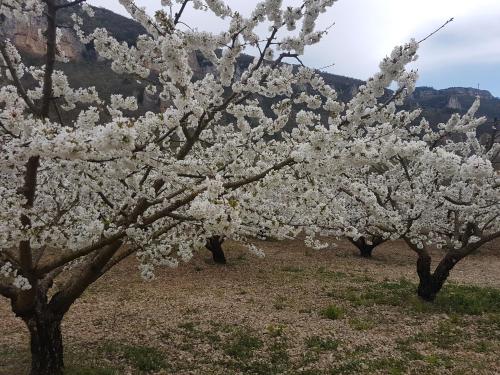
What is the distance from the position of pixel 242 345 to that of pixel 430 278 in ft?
23.3

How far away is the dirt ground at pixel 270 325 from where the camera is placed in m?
8.65

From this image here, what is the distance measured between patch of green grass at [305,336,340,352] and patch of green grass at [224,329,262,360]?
1.09m

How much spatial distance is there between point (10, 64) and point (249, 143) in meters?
3.85

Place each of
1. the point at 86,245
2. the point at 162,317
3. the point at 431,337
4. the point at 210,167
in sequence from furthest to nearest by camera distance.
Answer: the point at 162,317
the point at 431,337
the point at 86,245
the point at 210,167

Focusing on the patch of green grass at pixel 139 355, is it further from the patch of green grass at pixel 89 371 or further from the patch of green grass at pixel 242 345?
the patch of green grass at pixel 242 345

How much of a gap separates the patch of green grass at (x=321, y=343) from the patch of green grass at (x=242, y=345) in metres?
1.09

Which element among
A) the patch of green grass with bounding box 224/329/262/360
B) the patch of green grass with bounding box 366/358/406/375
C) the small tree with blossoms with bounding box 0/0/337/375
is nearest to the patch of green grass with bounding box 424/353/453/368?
the patch of green grass with bounding box 366/358/406/375

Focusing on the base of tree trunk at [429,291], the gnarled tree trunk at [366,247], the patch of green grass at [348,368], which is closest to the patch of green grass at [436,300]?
the base of tree trunk at [429,291]

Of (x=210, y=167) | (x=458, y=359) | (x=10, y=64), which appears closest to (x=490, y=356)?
(x=458, y=359)

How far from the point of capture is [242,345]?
966 cm

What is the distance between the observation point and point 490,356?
9195mm

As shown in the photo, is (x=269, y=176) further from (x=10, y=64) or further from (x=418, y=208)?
(x=418, y=208)

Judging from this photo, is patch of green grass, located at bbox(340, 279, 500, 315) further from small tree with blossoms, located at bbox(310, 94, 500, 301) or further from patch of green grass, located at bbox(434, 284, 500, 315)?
small tree with blossoms, located at bbox(310, 94, 500, 301)

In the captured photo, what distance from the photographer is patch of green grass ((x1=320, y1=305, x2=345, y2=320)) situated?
39.5 feet
